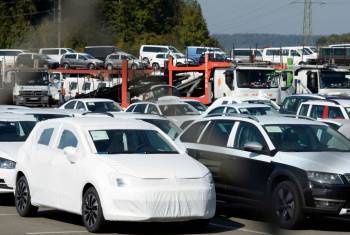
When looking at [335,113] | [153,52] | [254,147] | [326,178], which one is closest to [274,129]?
[254,147]

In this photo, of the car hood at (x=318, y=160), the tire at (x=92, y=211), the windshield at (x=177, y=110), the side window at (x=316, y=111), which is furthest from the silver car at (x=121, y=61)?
the tire at (x=92, y=211)

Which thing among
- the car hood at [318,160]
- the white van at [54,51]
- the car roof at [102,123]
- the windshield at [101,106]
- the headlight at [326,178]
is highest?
the white van at [54,51]

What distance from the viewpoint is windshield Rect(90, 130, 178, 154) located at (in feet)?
39.3

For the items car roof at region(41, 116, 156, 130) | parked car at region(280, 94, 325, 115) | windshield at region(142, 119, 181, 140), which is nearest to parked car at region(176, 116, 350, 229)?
car roof at region(41, 116, 156, 130)

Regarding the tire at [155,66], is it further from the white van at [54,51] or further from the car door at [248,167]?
the car door at [248,167]

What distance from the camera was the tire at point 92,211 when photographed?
11305 millimetres

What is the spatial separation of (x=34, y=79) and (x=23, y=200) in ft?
123

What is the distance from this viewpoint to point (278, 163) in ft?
41.3

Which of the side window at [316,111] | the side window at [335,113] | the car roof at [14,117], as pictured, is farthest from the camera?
the side window at [316,111]

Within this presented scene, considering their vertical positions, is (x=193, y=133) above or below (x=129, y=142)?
below

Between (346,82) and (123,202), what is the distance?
84.8 ft

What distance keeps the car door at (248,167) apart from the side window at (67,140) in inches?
93.4

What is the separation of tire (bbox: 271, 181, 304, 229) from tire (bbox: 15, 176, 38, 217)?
342cm

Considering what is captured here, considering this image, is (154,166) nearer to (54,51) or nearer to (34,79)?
(54,51)
